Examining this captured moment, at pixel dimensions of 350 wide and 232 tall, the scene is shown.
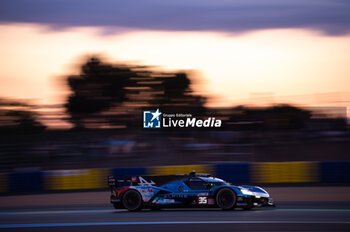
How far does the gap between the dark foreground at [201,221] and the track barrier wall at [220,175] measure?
6447 millimetres

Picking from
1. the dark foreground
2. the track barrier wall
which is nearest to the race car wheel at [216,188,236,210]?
the dark foreground

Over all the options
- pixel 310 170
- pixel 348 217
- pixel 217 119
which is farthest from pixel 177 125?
pixel 348 217


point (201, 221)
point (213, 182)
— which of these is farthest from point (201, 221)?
point (213, 182)

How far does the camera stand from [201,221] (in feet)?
28.7

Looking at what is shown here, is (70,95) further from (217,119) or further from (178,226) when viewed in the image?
(178,226)

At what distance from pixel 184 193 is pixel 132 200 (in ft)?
4.91

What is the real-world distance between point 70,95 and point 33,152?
568 inches

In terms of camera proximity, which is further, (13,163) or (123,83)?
(123,83)

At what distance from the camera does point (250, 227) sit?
785 cm

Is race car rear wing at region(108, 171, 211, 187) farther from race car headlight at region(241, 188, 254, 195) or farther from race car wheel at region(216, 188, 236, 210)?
race car headlight at region(241, 188, 254, 195)

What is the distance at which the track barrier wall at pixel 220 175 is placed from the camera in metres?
17.6

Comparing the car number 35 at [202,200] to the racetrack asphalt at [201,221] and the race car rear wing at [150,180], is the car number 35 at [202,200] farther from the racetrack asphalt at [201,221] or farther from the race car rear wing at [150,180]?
the race car rear wing at [150,180]

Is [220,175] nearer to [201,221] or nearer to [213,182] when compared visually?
[213,182]

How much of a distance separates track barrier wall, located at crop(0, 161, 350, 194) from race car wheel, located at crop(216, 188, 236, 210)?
7.48 meters
